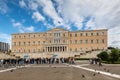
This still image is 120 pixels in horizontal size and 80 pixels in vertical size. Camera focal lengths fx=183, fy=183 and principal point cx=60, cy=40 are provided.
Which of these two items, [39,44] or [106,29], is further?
[39,44]

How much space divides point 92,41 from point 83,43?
4876mm

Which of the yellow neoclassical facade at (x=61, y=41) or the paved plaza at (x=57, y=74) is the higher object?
the yellow neoclassical facade at (x=61, y=41)

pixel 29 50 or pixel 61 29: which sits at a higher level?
pixel 61 29

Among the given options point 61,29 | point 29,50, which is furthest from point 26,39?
point 61,29

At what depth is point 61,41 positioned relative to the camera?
9788 cm

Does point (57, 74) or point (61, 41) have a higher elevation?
point (61, 41)

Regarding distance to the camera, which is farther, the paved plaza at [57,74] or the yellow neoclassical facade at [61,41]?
the yellow neoclassical facade at [61,41]

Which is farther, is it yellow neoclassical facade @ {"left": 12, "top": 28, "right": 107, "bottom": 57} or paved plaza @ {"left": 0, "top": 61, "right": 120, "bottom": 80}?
yellow neoclassical facade @ {"left": 12, "top": 28, "right": 107, "bottom": 57}

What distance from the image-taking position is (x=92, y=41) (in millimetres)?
96000

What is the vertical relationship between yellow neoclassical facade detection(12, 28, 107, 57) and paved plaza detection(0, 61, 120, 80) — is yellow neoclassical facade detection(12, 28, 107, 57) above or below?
above

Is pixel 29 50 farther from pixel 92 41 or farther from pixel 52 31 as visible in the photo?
pixel 92 41

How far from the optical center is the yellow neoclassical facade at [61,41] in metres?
95.1

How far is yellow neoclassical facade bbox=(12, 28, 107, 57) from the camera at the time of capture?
95.1m

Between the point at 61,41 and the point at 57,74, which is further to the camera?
the point at 61,41
